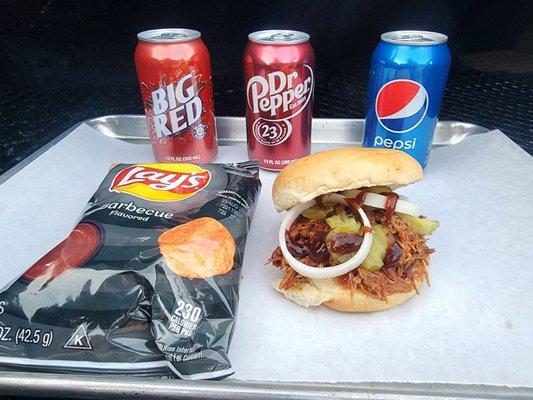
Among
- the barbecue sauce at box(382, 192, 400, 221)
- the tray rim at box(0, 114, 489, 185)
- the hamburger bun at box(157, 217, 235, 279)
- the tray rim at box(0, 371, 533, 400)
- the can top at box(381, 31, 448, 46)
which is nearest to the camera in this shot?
the tray rim at box(0, 371, 533, 400)

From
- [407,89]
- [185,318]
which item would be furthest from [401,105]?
[185,318]

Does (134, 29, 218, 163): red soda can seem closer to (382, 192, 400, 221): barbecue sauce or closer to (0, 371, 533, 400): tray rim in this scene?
(382, 192, 400, 221): barbecue sauce

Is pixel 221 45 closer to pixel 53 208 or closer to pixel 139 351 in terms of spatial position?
pixel 53 208

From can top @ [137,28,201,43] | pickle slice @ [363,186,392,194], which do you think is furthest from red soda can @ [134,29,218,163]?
pickle slice @ [363,186,392,194]

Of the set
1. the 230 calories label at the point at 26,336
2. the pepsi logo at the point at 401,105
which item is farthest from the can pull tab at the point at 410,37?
the 230 calories label at the point at 26,336

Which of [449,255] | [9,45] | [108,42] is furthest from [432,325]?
[9,45]

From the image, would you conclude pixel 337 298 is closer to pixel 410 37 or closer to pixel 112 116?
pixel 410 37
